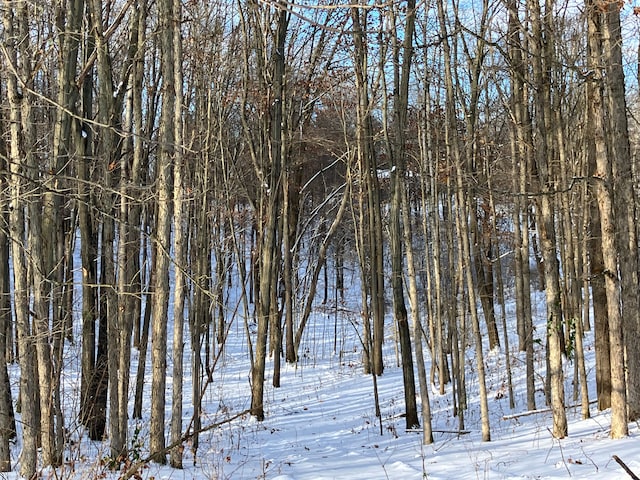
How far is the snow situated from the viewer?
6902 mm

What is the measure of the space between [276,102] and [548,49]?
6103mm

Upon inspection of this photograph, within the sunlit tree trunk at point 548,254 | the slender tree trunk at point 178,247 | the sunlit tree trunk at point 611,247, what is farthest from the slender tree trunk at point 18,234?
the sunlit tree trunk at point 611,247

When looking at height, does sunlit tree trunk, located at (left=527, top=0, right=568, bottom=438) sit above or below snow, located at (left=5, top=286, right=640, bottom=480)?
above

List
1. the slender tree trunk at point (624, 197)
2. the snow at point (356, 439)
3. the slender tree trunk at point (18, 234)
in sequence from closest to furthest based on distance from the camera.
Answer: the slender tree trunk at point (18, 234), the snow at point (356, 439), the slender tree trunk at point (624, 197)

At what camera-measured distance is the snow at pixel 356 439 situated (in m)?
6.90

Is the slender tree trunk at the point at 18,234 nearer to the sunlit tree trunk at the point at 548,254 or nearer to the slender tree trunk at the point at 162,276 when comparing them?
the slender tree trunk at the point at 162,276

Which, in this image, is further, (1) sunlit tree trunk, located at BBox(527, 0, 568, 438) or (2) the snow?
(1) sunlit tree trunk, located at BBox(527, 0, 568, 438)

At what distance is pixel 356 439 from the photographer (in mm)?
10680

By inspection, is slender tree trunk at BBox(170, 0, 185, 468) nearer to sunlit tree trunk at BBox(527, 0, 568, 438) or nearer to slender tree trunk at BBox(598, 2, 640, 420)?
sunlit tree trunk at BBox(527, 0, 568, 438)

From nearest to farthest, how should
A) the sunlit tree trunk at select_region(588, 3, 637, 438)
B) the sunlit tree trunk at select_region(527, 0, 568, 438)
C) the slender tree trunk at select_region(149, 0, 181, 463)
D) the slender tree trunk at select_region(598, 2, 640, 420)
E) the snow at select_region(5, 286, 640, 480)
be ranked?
the snow at select_region(5, 286, 640, 480) < the sunlit tree trunk at select_region(588, 3, 637, 438) < the slender tree trunk at select_region(598, 2, 640, 420) < the slender tree trunk at select_region(149, 0, 181, 463) < the sunlit tree trunk at select_region(527, 0, 568, 438)

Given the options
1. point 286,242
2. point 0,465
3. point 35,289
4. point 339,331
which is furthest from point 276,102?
point 339,331

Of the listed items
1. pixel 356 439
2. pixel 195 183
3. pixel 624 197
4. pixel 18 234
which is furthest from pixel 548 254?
pixel 195 183

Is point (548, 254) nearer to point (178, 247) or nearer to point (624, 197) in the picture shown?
point (624, 197)

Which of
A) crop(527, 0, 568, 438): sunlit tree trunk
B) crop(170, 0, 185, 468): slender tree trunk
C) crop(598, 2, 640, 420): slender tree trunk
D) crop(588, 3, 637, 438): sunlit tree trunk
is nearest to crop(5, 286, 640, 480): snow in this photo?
crop(588, 3, 637, 438): sunlit tree trunk
